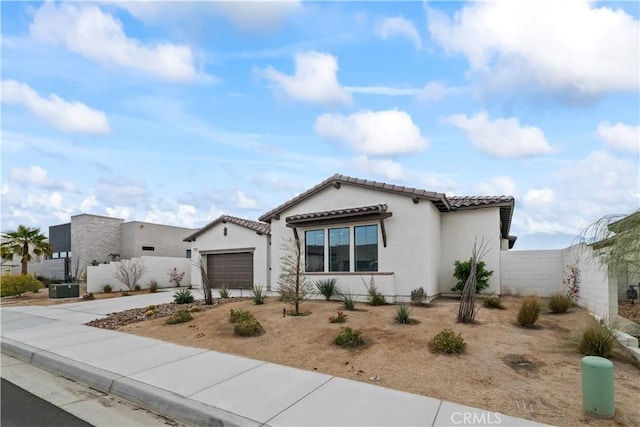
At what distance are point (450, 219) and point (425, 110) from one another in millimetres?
4748

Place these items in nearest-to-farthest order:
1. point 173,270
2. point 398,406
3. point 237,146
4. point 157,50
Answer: point 398,406 → point 157,50 → point 237,146 → point 173,270

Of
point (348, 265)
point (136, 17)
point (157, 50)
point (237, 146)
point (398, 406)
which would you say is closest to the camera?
point (398, 406)

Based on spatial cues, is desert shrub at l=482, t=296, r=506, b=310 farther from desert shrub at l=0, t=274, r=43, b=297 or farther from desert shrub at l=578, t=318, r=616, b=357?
desert shrub at l=0, t=274, r=43, b=297

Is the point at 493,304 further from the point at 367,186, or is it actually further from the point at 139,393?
the point at 139,393

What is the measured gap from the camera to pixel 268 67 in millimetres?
14766

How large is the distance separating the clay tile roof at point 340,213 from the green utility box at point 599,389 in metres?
8.87

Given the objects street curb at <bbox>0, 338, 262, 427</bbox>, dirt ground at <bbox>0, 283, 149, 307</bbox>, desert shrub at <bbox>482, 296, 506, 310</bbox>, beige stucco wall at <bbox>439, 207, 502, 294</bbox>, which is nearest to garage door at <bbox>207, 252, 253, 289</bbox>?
dirt ground at <bbox>0, 283, 149, 307</bbox>

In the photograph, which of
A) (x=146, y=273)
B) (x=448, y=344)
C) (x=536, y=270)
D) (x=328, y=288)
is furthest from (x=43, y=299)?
(x=536, y=270)

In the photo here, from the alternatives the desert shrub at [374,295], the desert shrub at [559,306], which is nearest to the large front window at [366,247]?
the desert shrub at [374,295]

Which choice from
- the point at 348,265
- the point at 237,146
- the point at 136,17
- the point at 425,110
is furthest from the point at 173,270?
the point at 425,110

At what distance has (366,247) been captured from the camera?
565 inches

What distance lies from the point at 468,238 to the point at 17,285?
26.8m

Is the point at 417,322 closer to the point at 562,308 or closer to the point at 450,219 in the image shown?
the point at 562,308

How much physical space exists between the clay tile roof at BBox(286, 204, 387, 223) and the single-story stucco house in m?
0.04
